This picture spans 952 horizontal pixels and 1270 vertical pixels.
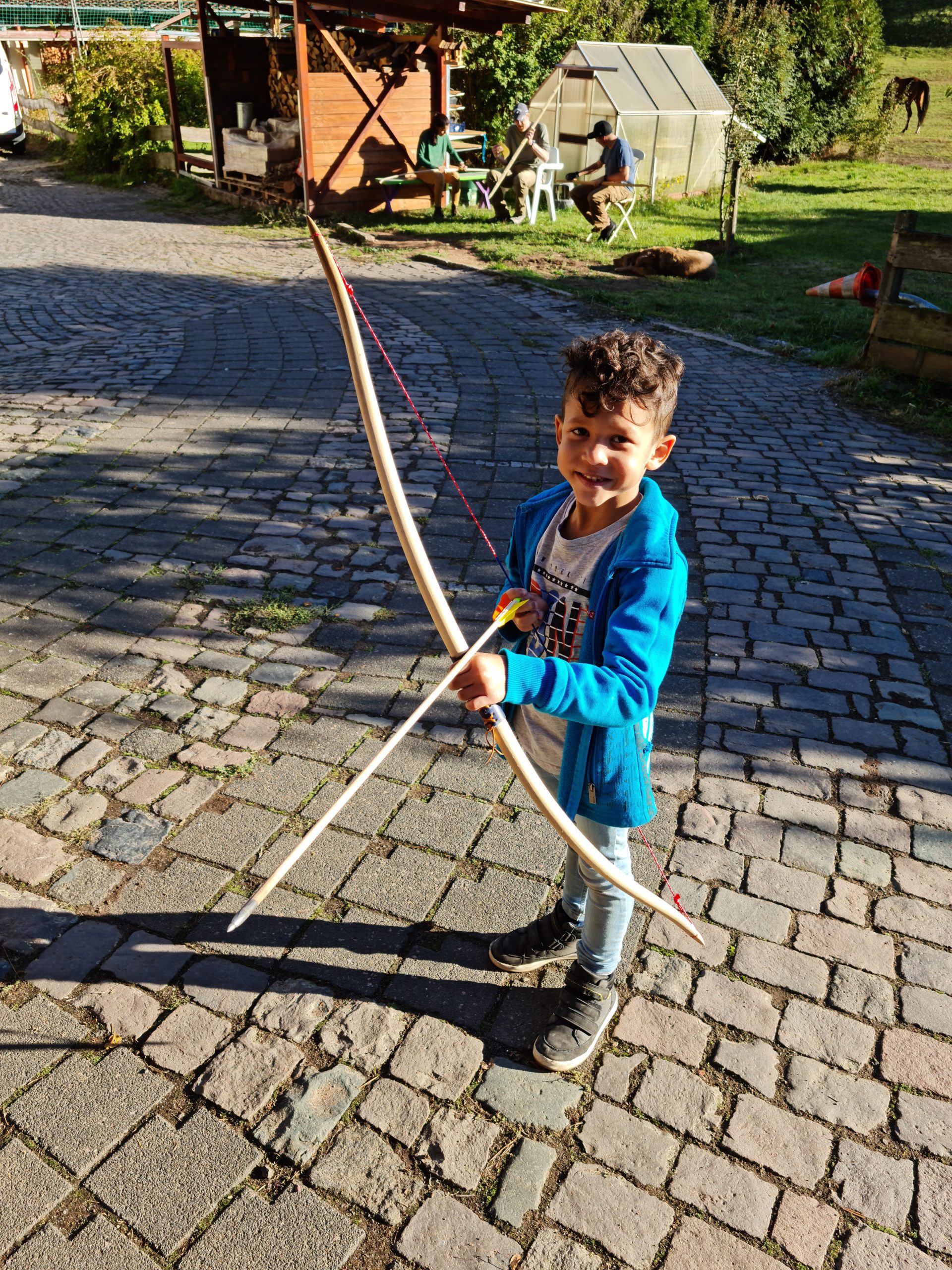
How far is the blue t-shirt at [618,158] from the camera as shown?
1366 cm

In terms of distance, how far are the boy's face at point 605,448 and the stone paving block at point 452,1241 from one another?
64.3 inches

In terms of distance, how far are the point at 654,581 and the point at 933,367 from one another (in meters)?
7.14

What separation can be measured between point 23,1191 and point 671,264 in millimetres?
11974

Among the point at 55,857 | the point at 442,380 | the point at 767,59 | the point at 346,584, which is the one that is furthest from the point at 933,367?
the point at 767,59

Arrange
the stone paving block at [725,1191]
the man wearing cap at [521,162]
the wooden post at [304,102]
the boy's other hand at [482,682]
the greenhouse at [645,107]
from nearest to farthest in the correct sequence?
the boy's other hand at [482,682]
the stone paving block at [725,1191]
the wooden post at [304,102]
the man wearing cap at [521,162]
the greenhouse at [645,107]

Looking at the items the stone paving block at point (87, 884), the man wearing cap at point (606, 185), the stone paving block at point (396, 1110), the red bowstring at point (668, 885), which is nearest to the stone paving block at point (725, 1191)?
the stone paving block at point (396, 1110)

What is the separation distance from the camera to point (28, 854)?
317 cm

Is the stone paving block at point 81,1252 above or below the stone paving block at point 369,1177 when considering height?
above

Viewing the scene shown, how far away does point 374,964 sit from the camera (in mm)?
2797

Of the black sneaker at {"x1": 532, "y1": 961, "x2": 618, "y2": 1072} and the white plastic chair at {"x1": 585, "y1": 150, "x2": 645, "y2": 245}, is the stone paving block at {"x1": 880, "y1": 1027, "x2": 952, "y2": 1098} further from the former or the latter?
the white plastic chair at {"x1": 585, "y1": 150, "x2": 645, "y2": 245}

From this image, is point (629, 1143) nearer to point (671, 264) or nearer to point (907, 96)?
point (671, 264)

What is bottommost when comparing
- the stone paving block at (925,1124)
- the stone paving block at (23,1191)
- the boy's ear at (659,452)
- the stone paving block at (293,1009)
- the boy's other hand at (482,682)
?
the stone paving block at (925,1124)

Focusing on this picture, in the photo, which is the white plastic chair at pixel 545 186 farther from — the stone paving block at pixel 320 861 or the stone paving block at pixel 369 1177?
the stone paving block at pixel 369 1177

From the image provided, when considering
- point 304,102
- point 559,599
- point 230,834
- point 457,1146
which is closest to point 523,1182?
point 457,1146
